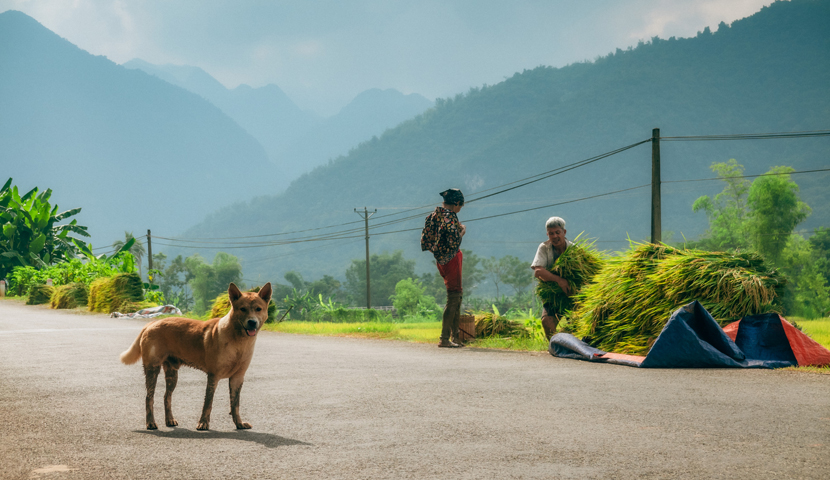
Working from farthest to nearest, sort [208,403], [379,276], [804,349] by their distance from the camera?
[379,276], [804,349], [208,403]

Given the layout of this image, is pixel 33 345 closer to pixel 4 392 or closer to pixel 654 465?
pixel 4 392

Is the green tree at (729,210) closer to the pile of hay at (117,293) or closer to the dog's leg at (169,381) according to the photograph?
the pile of hay at (117,293)

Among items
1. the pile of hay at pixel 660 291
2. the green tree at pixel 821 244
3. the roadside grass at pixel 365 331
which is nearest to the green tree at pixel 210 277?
the green tree at pixel 821 244

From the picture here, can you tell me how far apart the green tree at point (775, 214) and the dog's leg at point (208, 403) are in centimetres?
8533

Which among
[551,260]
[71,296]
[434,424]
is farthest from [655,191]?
[71,296]

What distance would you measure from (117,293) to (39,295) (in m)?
8.00

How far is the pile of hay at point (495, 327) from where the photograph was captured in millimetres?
10234

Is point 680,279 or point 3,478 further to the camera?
point 680,279

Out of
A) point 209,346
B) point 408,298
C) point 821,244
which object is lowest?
point 408,298

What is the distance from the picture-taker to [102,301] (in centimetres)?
2162

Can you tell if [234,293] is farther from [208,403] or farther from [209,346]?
[208,403]

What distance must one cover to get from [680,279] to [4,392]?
684 centimetres

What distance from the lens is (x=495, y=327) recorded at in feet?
33.7

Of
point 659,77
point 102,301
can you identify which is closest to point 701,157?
point 659,77
